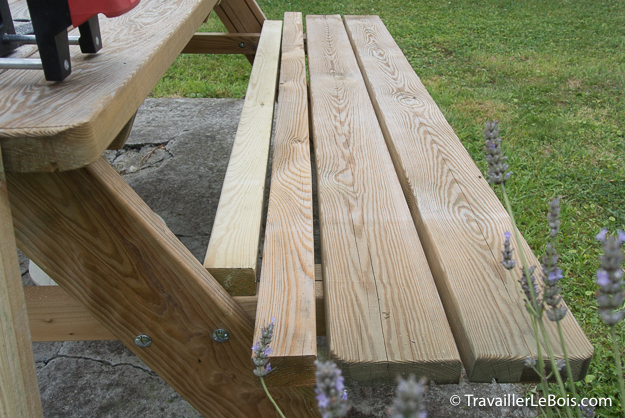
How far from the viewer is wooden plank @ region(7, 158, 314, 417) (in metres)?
0.92

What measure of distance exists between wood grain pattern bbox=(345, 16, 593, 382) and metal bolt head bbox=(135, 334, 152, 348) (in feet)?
2.06

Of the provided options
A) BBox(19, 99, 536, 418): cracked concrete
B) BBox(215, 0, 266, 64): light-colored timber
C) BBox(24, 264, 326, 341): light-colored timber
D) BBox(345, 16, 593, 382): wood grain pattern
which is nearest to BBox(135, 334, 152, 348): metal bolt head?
BBox(24, 264, 326, 341): light-colored timber

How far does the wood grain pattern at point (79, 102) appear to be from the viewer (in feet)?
2.34

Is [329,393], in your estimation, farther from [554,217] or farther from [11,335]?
[11,335]

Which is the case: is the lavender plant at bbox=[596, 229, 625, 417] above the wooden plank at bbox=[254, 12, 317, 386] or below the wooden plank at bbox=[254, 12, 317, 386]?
above

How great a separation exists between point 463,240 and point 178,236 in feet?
5.69

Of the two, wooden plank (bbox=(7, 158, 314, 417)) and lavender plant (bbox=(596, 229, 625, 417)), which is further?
wooden plank (bbox=(7, 158, 314, 417))

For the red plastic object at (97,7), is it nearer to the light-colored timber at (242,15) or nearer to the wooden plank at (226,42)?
the wooden plank at (226,42)

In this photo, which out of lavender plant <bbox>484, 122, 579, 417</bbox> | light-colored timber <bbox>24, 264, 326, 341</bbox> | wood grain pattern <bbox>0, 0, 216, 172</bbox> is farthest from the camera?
light-colored timber <bbox>24, 264, 326, 341</bbox>

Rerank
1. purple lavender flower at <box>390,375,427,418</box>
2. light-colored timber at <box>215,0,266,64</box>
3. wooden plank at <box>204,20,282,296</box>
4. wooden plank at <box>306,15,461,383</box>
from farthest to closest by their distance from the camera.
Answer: light-colored timber at <box>215,0,266,64</box>
wooden plank at <box>204,20,282,296</box>
wooden plank at <box>306,15,461,383</box>
purple lavender flower at <box>390,375,427,418</box>

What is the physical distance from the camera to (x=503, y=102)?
4289mm

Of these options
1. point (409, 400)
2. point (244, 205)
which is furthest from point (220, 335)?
point (409, 400)

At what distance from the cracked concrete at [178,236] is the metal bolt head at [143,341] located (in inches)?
29.4

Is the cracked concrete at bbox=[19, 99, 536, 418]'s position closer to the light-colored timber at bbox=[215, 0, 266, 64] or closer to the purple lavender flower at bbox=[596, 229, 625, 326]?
the light-colored timber at bbox=[215, 0, 266, 64]
